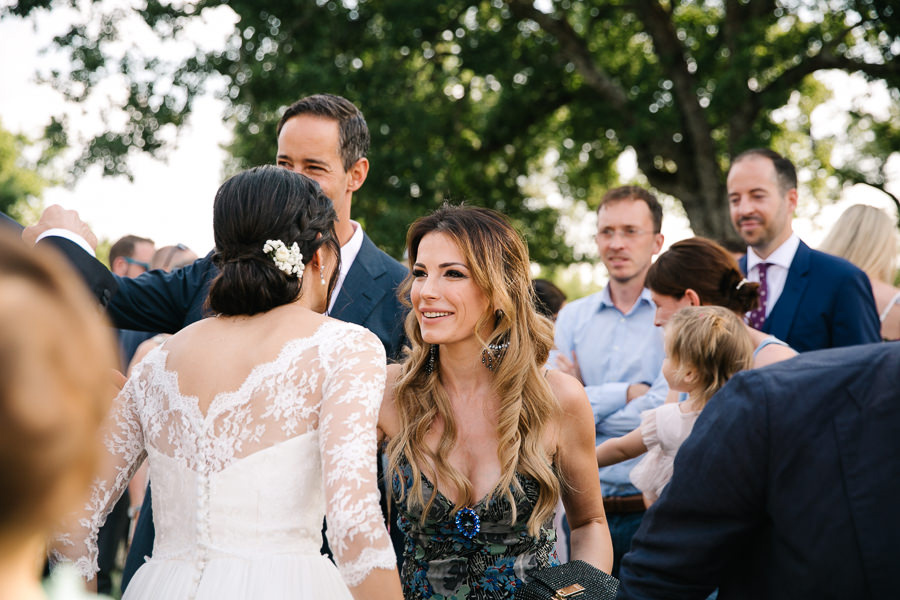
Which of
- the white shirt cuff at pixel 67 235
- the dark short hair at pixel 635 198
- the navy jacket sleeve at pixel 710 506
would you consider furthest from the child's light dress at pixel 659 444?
the white shirt cuff at pixel 67 235

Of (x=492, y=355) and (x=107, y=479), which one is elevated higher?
(x=492, y=355)

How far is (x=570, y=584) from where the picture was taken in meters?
2.86

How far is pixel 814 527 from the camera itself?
1561 millimetres

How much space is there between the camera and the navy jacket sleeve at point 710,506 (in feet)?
5.21

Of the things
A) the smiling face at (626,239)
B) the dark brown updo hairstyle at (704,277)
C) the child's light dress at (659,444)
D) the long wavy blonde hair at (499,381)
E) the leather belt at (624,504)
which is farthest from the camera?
the smiling face at (626,239)

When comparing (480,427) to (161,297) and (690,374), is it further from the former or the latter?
(161,297)

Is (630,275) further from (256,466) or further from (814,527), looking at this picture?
(814,527)

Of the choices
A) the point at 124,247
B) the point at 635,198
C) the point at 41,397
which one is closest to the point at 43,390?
the point at 41,397

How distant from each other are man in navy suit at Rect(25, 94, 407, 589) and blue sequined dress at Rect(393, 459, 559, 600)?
19.6 inches

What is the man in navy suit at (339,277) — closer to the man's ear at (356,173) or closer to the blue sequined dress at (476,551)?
the man's ear at (356,173)

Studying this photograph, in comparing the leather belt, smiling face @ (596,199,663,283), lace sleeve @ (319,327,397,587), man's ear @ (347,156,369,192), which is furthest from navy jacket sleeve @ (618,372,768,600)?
smiling face @ (596,199,663,283)

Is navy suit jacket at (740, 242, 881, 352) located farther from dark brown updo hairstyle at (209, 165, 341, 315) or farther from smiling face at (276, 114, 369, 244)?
dark brown updo hairstyle at (209, 165, 341, 315)

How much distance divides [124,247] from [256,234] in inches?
210

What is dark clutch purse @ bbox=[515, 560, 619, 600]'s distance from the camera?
2811mm
